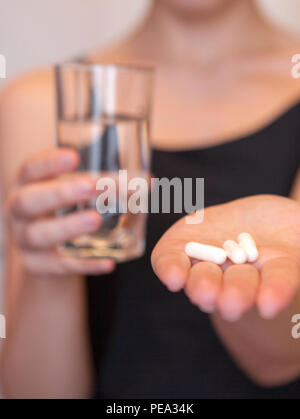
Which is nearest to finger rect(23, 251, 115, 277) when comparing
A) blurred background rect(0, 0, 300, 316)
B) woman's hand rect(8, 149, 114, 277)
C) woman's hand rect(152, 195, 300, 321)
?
woman's hand rect(8, 149, 114, 277)

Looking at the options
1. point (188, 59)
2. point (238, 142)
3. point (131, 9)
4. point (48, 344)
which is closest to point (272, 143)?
point (238, 142)

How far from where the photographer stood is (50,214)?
1.26ft

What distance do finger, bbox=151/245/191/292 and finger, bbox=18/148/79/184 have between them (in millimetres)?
129

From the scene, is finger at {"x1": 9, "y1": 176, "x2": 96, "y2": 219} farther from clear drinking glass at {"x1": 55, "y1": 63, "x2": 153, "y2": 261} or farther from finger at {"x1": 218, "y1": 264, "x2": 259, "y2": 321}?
finger at {"x1": 218, "y1": 264, "x2": 259, "y2": 321}

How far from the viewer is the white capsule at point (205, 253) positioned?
7.6 inches

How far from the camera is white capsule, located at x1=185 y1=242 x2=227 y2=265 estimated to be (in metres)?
0.19

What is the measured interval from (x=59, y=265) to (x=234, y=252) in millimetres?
224

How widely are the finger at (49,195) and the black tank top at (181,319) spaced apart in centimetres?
5

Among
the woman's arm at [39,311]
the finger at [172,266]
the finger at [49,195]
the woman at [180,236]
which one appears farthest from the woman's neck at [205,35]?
the finger at [172,266]

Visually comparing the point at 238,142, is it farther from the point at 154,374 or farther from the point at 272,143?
the point at 154,374

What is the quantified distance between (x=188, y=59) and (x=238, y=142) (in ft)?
0.51

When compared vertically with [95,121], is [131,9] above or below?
above

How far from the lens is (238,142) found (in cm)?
Answer: 37

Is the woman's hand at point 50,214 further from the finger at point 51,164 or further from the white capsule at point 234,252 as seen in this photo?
the white capsule at point 234,252
